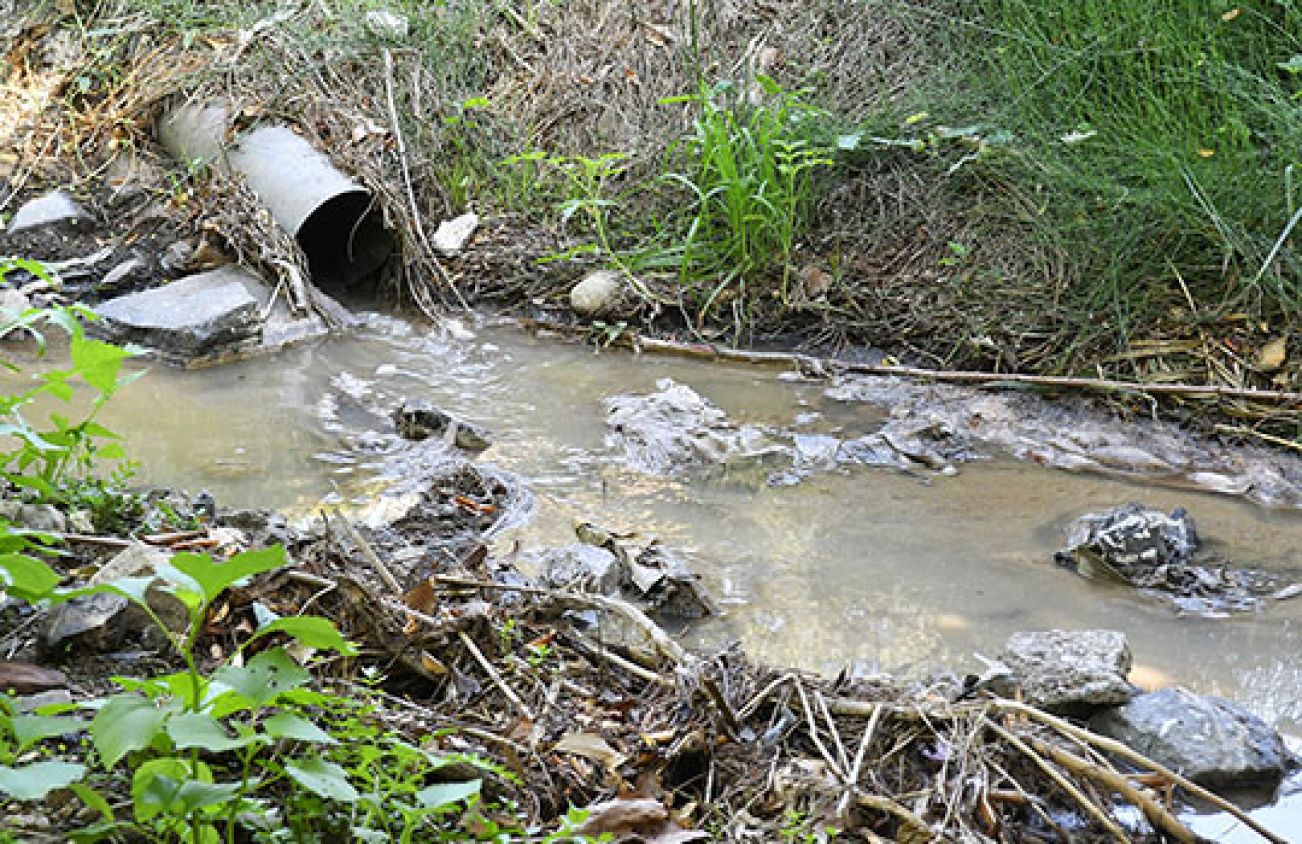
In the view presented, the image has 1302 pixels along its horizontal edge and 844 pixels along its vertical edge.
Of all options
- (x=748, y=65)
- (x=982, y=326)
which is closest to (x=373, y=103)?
(x=748, y=65)

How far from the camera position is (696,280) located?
4656 mm

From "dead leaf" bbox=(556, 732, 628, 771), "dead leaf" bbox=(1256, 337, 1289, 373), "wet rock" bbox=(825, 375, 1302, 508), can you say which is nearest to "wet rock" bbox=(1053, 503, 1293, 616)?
"wet rock" bbox=(825, 375, 1302, 508)

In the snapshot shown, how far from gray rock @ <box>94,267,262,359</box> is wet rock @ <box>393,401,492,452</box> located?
3.00 ft

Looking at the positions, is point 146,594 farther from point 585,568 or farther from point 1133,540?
point 1133,540

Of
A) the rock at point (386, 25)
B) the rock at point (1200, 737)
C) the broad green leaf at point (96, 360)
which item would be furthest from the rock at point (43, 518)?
the rock at point (386, 25)

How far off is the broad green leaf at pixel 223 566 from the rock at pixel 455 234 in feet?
12.3

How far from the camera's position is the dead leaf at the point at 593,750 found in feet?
6.13

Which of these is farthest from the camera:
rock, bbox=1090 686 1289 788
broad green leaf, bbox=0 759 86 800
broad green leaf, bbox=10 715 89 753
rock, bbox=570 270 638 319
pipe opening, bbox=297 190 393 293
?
pipe opening, bbox=297 190 393 293

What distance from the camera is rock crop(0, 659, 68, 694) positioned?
1737mm

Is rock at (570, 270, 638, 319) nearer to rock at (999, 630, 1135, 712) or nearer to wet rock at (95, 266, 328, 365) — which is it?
wet rock at (95, 266, 328, 365)

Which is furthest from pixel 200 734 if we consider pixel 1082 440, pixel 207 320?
pixel 207 320

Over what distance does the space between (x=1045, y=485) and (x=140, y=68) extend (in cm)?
418

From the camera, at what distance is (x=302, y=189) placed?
488 cm

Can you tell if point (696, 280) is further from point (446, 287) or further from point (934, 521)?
point (934, 521)
